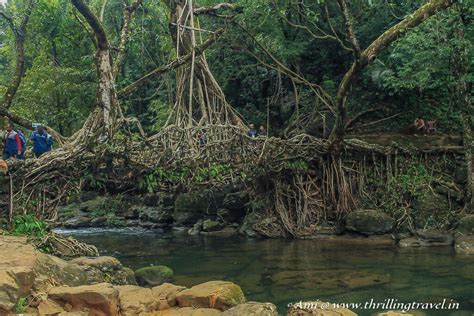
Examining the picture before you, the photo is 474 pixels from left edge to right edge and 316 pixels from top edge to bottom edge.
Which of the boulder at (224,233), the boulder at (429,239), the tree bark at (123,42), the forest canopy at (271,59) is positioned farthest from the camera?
the boulder at (224,233)

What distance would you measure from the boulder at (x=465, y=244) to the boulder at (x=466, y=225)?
21 centimetres

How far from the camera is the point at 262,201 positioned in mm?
17031

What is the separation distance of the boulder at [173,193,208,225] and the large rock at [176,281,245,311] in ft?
37.8

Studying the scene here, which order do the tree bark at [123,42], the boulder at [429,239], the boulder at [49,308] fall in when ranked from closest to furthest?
the boulder at [49,308], the tree bark at [123,42], the boulder at [429,239]

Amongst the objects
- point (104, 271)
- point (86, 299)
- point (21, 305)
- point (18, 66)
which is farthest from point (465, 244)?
point (18, 66)

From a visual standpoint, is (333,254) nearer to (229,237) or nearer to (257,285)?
(257,285)

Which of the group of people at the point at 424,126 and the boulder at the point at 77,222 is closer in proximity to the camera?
the group of people at the point at 424,126

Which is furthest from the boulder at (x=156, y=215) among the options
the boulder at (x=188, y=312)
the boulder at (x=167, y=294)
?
the boulder at (x=188, y=312)

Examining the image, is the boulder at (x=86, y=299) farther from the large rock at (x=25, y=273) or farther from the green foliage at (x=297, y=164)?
the green foliage at (x=297, y=164)

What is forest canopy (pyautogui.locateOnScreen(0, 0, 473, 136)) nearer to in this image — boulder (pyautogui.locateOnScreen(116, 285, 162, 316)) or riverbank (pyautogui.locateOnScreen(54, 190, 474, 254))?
riverbank (pyautogui.locateOnScreen(54, 190, 474, 254))

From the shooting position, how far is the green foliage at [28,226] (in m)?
10.3

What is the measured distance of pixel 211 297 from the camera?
24.4ft

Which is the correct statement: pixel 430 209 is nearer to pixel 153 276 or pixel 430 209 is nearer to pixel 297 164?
pixel 297 164

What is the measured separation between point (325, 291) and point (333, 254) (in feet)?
11.2
